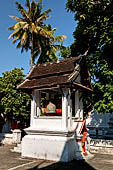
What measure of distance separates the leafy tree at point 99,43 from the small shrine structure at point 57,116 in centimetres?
227

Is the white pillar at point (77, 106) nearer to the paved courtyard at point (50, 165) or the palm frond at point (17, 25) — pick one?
the paved courtyard at point (50, 165)

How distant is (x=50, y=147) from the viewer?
10086mm

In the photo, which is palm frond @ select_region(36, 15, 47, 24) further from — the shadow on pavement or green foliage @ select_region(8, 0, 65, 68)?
the shadow on pavement

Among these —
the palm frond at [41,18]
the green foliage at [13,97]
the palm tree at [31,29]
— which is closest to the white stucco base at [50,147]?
the green foliage at [13,97]

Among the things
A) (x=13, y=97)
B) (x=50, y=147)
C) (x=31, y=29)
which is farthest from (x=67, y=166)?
(x=31, y=29)

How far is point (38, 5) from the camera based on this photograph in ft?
77.5

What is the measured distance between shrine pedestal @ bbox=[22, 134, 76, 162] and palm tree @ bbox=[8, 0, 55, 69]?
1280 cm

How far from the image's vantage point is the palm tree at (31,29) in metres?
22.4

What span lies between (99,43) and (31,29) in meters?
10.9

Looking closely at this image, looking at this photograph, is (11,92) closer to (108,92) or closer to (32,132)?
(32,132)

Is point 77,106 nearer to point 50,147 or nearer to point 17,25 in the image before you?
point 50,147

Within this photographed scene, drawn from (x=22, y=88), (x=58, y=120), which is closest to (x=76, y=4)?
(x=22, y=88)

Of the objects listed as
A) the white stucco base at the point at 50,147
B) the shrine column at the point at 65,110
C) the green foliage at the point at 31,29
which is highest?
the green foliage at the point at 31,29

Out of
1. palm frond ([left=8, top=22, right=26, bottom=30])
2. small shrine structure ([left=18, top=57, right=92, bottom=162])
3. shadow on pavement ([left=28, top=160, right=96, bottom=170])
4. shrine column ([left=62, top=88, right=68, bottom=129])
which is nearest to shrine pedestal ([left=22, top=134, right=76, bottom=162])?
small shrine structure ([left=18, top=57, right=92, bottom=162])
